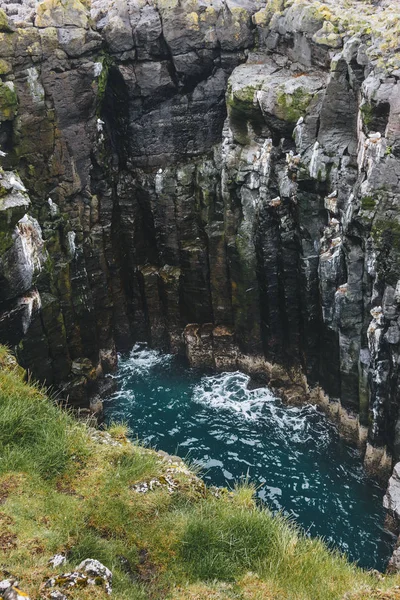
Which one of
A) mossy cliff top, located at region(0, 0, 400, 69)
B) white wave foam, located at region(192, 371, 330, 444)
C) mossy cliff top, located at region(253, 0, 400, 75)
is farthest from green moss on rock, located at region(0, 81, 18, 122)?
white wave foam, located at region(192, 371, 330, 444)

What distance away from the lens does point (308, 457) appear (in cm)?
2481

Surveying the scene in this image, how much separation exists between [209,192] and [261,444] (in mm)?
13379

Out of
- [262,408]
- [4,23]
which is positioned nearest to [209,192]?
[262,408]

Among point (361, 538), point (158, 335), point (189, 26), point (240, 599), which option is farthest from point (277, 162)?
point (240, 599)

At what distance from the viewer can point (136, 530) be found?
1096 centimetres

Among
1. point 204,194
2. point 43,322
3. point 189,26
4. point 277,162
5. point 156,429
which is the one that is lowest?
point 156,429

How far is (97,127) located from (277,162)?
949 centimetres

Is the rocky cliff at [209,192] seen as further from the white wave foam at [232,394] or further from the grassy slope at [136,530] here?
the grassy slope at [136,530]

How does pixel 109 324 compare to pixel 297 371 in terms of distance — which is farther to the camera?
pixel 109 324

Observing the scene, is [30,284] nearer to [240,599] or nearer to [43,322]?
[43,322]

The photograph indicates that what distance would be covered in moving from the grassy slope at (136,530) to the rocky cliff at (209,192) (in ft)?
25.2

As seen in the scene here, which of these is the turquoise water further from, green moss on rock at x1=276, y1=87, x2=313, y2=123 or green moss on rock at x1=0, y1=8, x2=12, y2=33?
green moss on rock at x1=0, y1=8, x2=12, y2=33

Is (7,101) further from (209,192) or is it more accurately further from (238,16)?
(238,16)

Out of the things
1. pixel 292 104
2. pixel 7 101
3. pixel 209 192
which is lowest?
pixel 209 192
